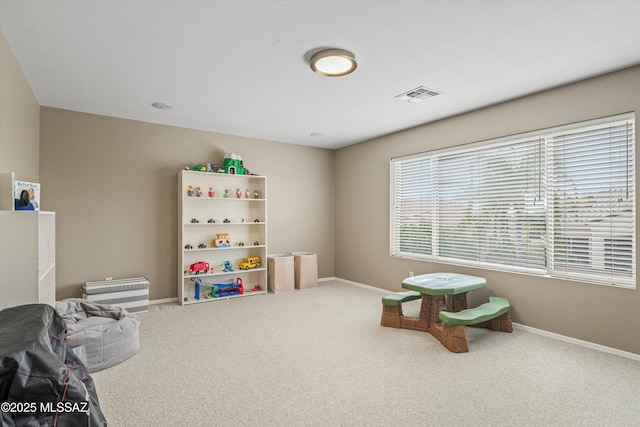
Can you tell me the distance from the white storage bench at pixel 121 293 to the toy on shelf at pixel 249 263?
1.37 metres

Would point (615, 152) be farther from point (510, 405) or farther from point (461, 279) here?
point (510, 405)

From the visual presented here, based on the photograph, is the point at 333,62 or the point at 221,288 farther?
the point at 221,288

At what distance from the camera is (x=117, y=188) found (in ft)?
14.5

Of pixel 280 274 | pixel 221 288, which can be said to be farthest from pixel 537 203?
pixel 221 288

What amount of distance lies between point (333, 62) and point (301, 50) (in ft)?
0.95

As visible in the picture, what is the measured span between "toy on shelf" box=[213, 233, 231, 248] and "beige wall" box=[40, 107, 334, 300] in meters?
0.57

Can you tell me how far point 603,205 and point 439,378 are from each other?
218cm

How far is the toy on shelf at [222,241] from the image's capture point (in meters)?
4.98

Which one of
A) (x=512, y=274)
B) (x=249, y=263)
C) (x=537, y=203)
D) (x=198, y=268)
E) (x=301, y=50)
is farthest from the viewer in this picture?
(x=249, y=263)

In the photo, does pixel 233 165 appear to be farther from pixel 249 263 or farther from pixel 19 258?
pixel 19 258

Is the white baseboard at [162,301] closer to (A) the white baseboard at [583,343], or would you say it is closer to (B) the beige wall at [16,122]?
(B) the beige wall at [16,122]

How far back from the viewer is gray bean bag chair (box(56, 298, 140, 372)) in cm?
256

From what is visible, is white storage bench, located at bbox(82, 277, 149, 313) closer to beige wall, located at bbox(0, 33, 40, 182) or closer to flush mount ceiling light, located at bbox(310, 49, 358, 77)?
beige wall, located at bbox(0, 33, 40, 182)

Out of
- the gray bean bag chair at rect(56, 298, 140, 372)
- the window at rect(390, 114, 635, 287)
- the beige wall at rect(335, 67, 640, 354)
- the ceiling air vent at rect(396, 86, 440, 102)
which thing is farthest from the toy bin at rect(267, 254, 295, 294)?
the ceiling air vent at rect(396, 86, 440, 102)
